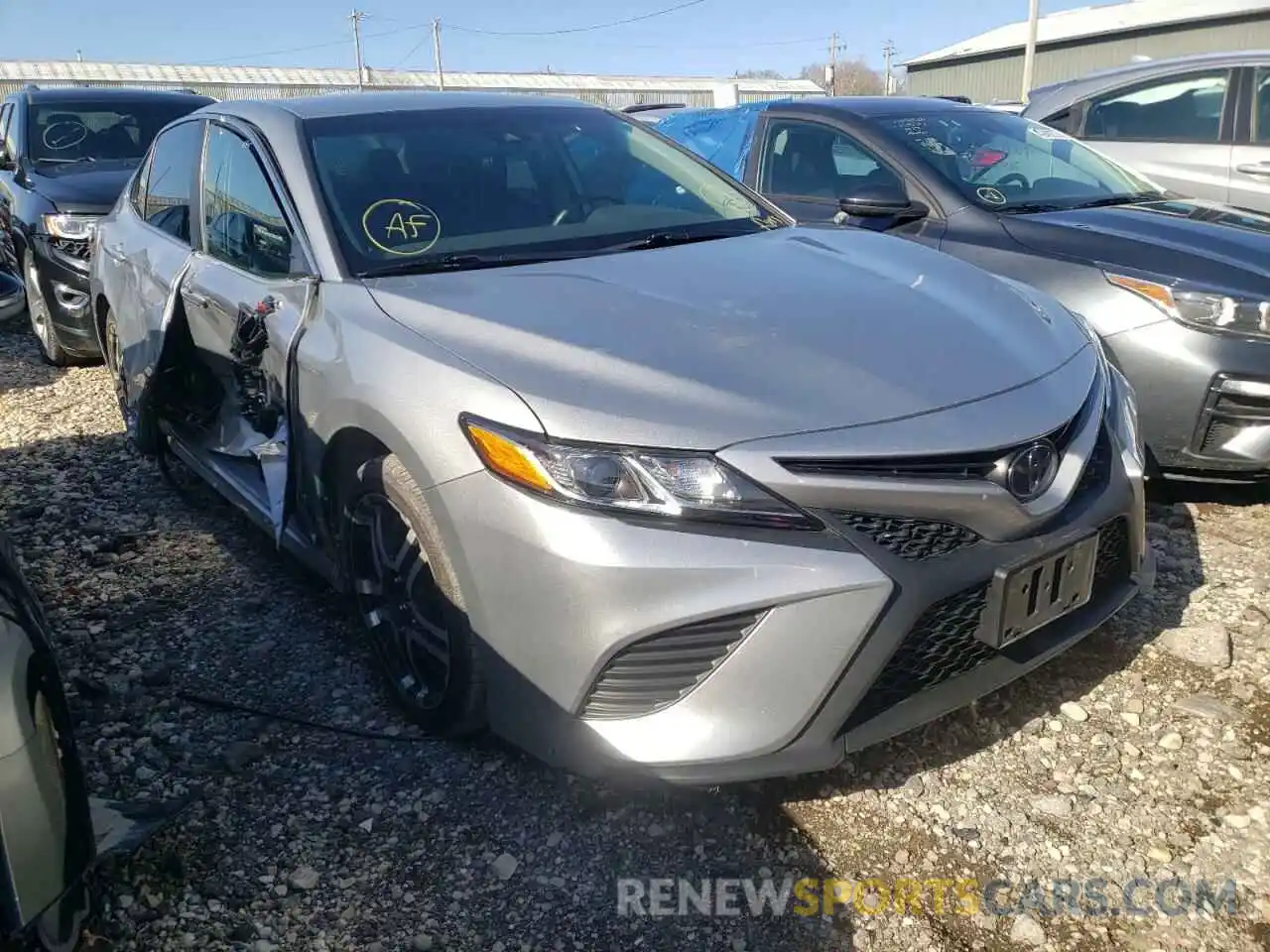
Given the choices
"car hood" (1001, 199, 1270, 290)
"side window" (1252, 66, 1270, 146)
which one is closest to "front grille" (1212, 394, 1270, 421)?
"car hood" (1001, 199, 1270, 290)

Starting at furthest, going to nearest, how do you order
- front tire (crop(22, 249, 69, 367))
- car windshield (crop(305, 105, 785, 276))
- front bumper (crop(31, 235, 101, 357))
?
front tire (crop(22, 249, 69, 367)) → front bumper (crop(31, 235, 101, 357)) → car windshield (crop(305, 105, 785, 276))

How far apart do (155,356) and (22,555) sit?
90 cm

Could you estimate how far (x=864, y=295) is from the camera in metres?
2.64

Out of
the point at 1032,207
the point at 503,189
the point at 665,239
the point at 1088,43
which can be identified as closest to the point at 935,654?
the point at 665,239

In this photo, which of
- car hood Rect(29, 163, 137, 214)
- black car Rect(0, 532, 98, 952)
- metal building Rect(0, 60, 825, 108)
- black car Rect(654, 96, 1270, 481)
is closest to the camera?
black car Rect(0, 532, 98, 952)

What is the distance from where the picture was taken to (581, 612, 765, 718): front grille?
201 cm

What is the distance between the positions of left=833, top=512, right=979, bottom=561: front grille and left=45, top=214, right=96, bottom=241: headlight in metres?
5.73

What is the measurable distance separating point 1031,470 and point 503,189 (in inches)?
69.9

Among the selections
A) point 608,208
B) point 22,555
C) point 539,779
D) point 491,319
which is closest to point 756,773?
point 539,779

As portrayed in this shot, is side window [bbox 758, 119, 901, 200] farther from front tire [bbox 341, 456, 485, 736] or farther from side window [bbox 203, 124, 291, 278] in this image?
front tire [bbox 341, 456, 485, 736]

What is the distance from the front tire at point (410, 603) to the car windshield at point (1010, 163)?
2922 mm

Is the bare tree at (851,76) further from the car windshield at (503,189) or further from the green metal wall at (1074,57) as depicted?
the car windshield at (503,189)

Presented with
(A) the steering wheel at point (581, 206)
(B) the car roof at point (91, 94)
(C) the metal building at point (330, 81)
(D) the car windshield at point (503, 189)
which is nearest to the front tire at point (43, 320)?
(B) the car roof at point (91, 94)

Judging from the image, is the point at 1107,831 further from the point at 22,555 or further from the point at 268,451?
the point at 22,555
